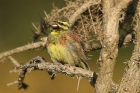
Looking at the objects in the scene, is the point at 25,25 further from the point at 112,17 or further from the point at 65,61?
the point at 112,17

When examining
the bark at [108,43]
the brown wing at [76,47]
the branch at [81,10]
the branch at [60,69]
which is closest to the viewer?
the bark at [108,43]

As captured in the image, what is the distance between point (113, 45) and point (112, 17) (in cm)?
19

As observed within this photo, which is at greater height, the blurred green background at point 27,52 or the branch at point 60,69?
the blurred green background at point 27,52

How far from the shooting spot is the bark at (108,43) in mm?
3268

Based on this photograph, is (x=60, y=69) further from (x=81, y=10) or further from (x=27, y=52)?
(x=27, y=52)

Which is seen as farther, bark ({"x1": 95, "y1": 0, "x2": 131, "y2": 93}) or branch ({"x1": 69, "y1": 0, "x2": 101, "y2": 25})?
branch ({"x1": 69, "y1": 0, "x2": 101, "y2": 25})

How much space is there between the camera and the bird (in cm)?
442

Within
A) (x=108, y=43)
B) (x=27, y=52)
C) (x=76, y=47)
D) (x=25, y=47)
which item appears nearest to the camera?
(x=108, y=43)

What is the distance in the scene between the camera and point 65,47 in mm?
4438

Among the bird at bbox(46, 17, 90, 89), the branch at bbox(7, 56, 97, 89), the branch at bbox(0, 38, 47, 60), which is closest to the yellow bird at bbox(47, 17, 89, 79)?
the bird at bbox(46, 17, 90, 89)

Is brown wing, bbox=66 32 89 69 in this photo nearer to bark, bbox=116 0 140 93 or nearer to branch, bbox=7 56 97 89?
branch, bbox=7 56 97 89

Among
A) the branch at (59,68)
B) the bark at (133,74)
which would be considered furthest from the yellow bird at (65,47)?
the bark at (133,74)

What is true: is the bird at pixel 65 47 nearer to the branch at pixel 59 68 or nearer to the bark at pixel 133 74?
the branch at pixel 59 68

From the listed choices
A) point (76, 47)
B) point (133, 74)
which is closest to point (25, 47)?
point (76, 47)
